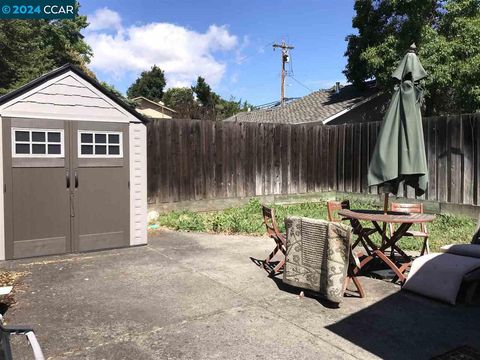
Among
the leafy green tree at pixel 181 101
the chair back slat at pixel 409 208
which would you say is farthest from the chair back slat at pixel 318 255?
the leafy green tree at pixel 181 101

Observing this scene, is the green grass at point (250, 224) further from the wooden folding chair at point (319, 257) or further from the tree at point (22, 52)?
the tree at point (22, 52)

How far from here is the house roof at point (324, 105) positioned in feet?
62.7

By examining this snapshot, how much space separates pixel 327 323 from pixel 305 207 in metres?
7.31

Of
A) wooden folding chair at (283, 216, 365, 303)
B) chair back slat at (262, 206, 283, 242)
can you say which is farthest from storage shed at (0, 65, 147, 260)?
wooden folding chair at (283, 216, 365, 303)

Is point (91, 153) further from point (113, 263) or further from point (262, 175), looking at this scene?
point (262, 175)

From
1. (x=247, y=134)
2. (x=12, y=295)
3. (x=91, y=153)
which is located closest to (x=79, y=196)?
(x=91, y=153)

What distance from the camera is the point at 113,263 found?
6.27 m

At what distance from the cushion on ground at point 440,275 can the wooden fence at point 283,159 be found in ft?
15.6

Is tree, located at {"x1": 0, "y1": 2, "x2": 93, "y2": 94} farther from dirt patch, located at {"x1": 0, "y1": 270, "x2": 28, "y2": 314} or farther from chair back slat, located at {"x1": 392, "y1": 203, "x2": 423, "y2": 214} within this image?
chair back slat, located at {"x1": 392, "y1": 203, "x2": 423, "y2": 214}

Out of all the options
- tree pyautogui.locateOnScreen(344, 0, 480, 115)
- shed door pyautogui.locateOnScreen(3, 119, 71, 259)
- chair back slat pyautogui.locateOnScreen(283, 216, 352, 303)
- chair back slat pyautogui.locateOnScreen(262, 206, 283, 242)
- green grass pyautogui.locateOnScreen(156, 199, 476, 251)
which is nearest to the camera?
chair back slat pyautogui.locateOnScreen(283, 216, 352, 303)

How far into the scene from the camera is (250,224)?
8.97 m

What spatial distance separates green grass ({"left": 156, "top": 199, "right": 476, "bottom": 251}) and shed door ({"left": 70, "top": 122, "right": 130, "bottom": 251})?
79.7 inches

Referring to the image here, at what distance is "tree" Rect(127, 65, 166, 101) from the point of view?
64.8m

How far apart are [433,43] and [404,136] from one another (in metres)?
12.2
